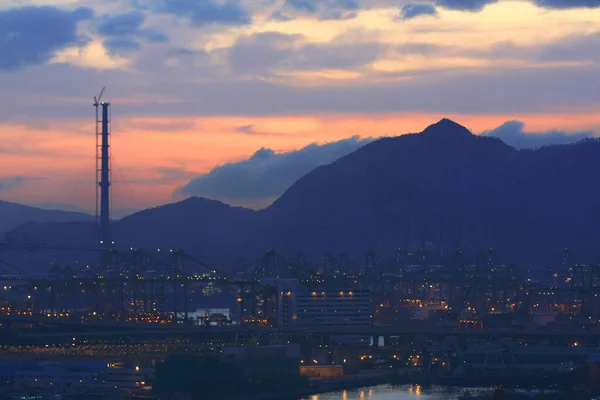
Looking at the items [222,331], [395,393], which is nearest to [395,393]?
[395,393]

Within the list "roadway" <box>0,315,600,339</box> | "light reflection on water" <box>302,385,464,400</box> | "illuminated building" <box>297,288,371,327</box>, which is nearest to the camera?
"light reflection on water" <box>302,385,464,400</box>

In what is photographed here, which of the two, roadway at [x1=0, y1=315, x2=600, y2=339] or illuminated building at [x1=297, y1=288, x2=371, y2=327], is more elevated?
illuminated building at [x1=297, y1=288, x2=371, y2=327]

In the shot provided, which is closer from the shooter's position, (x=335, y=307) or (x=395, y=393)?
(x=395, y=393)

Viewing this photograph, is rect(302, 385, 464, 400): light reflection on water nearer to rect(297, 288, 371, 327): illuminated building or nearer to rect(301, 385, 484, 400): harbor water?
rect(301, 385, 484, 400): harbor water

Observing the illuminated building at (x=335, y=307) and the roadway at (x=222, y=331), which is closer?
the roadway at (x=222, y=331)

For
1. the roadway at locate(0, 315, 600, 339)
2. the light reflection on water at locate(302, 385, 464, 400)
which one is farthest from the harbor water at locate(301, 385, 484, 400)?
the roadway at locate(0, 315, 600, 339)

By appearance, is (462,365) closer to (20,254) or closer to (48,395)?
(48,395)

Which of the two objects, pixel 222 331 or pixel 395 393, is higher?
pixel 222 331

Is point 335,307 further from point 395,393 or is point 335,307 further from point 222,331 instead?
point 395,393

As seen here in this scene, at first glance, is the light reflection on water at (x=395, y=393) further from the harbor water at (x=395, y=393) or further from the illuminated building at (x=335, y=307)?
the illuminated building at (x=335, y=307)

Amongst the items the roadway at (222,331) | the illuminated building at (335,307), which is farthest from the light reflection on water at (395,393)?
the illuminated building at (335,307)
